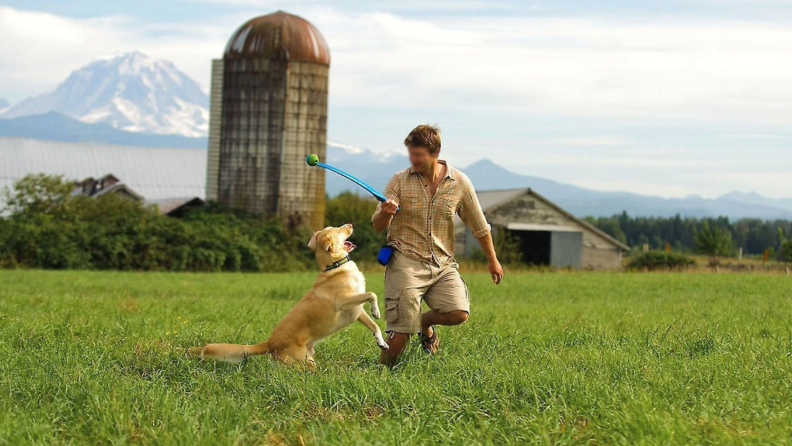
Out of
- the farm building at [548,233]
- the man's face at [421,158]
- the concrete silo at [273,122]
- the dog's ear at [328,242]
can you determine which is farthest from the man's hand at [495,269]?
the farm building at [548,233]

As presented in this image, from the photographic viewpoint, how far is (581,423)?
5922 millimetres

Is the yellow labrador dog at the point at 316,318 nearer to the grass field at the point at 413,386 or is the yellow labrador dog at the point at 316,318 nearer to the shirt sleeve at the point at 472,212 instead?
the grass field at the point at 413,386

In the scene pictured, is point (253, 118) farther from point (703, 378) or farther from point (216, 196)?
point (703, 378)

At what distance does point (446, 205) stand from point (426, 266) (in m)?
0.58

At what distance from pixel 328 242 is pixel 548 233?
131 ft

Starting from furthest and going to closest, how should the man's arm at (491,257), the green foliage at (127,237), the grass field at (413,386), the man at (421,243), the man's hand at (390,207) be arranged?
the green foliage at (127,237) → the man's arm at (491,257) → the man at (421,243) → the man's hand at (390,207) → the grass field at (413,386)

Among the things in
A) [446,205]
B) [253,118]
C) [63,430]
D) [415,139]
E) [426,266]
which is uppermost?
[253,118]

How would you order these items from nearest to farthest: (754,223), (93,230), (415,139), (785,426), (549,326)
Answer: (785,426)
(415,139)
(549,326)
(93,230)
(754,223)

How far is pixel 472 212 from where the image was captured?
853cm

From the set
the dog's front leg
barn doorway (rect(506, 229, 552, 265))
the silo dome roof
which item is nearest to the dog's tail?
the dog's front leg

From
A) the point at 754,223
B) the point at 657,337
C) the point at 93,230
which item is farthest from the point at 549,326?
the point at 754,223

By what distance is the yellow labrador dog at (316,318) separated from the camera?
7898mm

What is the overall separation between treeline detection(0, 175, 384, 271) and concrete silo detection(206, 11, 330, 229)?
1.04m

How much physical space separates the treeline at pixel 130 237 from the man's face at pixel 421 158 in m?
25.6
